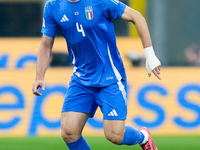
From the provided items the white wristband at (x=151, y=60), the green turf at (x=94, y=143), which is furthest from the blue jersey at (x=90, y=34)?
the green turf at (x=94, y=143)

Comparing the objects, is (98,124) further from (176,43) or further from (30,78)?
(176,43)

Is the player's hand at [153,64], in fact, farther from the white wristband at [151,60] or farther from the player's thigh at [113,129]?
the player's thigh at [113,129]

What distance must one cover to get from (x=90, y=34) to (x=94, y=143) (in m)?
3.31

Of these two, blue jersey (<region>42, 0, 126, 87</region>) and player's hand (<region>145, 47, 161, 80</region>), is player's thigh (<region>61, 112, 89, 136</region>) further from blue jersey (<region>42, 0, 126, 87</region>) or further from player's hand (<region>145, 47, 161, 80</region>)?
player's hand (<region>145, 47, 161, 80</region>)

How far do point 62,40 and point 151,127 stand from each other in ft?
13.0

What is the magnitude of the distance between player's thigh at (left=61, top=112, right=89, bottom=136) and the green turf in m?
2.33

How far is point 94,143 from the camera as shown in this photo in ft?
32.5

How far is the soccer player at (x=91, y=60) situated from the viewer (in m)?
6.89

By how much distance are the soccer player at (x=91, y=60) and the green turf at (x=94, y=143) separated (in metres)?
2.31

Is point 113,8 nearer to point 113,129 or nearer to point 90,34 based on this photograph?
point 90,34

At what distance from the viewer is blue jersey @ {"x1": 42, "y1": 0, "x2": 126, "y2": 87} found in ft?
22.6

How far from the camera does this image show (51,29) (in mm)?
7051

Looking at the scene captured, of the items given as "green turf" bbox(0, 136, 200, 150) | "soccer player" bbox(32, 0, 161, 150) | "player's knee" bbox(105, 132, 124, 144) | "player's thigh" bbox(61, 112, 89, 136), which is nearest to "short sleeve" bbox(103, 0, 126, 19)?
"soccer player" bbox(32, 0, 161, 150)

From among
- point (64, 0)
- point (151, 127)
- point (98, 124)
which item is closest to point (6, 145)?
point (98, 124)
